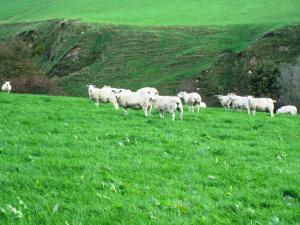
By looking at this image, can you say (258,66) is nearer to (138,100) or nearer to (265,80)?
(265,80)

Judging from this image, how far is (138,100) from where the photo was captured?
24.8 metres

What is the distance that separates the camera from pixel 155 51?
8044 cm

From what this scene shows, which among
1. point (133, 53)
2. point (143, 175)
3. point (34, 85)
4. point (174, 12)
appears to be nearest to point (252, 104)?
point (143, 175)

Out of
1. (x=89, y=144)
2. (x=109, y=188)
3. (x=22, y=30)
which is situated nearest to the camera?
(x=109, y=188)

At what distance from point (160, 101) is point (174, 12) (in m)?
79.3

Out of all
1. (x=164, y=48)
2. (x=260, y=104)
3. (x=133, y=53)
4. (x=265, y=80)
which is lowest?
(x=265, y=80)

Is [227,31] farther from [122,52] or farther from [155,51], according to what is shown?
[122,52]

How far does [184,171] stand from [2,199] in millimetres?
4623

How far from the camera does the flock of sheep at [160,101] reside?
2425 centimetres

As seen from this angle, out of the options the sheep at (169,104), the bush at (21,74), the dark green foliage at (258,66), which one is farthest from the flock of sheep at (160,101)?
the dark green foliage at (258,66)

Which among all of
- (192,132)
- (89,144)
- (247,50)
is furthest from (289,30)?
(89,144)

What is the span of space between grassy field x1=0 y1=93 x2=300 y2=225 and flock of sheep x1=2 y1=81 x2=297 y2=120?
415cm

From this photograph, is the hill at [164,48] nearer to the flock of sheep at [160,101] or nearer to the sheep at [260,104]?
the flock of sheep at [160,101]

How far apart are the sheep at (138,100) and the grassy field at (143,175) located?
4.37 meters
